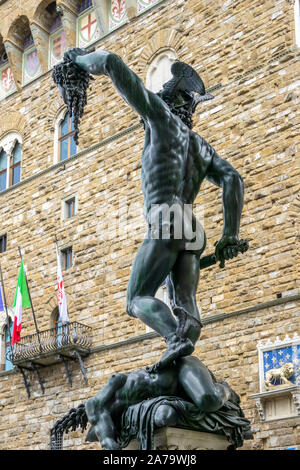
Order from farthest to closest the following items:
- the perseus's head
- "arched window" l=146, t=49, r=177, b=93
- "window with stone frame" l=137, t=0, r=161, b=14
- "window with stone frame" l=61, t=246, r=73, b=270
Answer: "window with stone frame" l=137, t=0, r=161, b=14 → "window with stone frame" l=61, t=246, r=73, b=270 → "arched window" l=146, t=49, r=177, b=93 → the perseus's head

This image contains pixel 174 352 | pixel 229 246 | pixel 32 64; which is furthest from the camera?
pixel 32 64

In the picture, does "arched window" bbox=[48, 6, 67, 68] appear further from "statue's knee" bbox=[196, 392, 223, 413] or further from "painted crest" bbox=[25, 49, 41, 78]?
"statue's knee" bbox=[196, 392, 223, 413]

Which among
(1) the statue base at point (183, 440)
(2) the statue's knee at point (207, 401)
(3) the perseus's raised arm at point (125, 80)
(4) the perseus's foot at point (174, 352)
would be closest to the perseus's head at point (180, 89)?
(3) the perseus's raised arm at point (125, 80)

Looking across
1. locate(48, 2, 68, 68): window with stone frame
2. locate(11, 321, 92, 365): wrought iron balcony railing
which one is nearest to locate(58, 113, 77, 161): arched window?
locate(48, 2, 68, 68): window with stone frame

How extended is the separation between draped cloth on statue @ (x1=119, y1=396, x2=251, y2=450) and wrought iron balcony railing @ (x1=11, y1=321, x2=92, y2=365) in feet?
39.8

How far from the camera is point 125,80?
426 cm

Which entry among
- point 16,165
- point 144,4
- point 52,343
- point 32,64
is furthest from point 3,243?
point 144,4

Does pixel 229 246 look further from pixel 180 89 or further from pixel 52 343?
pixel 52 343

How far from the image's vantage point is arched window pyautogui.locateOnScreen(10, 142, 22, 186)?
20.3 metres

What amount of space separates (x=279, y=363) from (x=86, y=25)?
10.5 meters

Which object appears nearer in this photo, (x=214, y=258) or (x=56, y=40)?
(x=214, y=258)
